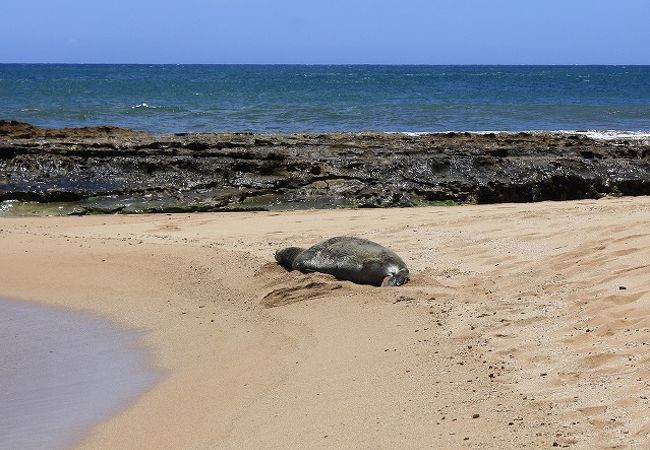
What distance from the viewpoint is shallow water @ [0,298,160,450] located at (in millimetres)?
5141

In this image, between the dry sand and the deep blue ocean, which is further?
the deep blue ocean

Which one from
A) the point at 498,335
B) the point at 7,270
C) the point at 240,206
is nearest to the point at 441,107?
the point at 240,206

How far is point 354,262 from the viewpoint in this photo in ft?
25.6

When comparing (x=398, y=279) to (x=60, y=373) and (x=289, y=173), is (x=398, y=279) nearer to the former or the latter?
(x=60, y=373)

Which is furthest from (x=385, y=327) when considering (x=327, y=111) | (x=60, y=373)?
(x=327, y=111)

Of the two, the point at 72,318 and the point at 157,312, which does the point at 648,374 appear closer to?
the point at 157,312

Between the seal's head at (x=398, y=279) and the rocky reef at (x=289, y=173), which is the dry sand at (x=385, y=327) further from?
the rocky reef at (x=289, y=173)

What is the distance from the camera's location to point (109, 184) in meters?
13.1

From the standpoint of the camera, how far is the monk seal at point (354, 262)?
767 cm

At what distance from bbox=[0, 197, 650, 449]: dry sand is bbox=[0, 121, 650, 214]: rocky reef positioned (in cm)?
188

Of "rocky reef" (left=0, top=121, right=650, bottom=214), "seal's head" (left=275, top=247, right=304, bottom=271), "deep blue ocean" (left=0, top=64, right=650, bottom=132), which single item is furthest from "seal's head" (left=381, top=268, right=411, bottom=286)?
A: "deep blue ocean" (left=0, top=64, right=650, bottom=132)

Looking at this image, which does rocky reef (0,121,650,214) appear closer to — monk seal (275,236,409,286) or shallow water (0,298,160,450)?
monk seal (275,236,409,286)

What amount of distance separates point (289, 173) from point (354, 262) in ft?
18.7

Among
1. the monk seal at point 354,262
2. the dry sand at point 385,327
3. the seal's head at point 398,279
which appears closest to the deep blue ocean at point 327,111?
the dry sand at point 385,327
